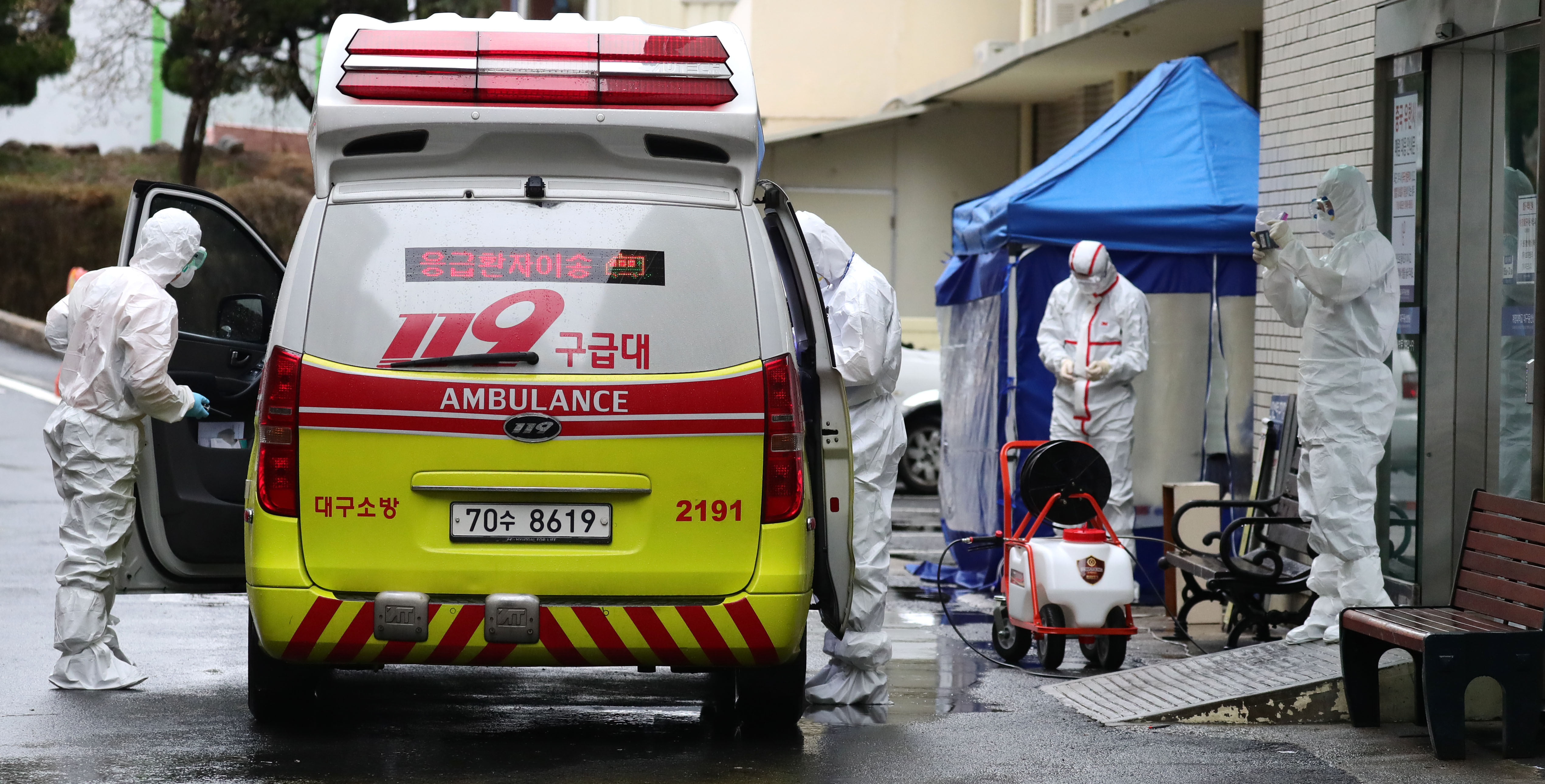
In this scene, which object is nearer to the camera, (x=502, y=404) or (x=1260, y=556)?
(x=502, y=404)

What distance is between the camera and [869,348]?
6508 mm

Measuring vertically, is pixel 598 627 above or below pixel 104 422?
below

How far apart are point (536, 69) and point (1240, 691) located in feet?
10.9

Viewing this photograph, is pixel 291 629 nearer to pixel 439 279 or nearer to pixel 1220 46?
pixel 439 279

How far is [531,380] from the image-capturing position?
5.05 meters

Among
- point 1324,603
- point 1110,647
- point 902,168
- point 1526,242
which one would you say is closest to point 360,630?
point 1110,647

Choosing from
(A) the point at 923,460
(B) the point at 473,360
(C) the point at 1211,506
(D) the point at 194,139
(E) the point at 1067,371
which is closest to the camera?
(B) the point at 473,360

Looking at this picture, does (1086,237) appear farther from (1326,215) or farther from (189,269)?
(189,269)

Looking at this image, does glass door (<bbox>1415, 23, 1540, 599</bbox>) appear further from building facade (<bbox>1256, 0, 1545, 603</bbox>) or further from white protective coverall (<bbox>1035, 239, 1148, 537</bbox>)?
white protective coverall (<bbox>1035, 239, 1148, 537</bbox>)

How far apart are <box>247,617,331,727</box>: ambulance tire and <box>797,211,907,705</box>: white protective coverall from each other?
1920 millimetres

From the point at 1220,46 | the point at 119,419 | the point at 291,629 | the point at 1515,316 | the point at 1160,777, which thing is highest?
the point at 1220,46

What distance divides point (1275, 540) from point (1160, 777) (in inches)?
141

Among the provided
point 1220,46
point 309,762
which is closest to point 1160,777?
point 309,762

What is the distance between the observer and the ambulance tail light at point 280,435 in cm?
502
